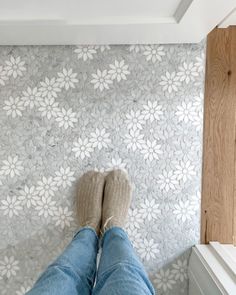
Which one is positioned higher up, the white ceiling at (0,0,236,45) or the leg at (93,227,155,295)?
the white ceiling at (0,0,236,45)

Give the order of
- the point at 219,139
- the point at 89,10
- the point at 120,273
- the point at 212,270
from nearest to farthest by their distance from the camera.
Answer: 1. the point at 120,273
2. the point at 89,10
3. the point at 212,270
4. the point at 219,139

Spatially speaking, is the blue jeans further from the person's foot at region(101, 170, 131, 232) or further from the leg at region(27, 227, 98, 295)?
the person's foot at region(101, 170, 131, 232)

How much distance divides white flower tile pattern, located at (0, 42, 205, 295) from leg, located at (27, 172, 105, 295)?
1.9 inches

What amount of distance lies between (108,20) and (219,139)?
0.54m

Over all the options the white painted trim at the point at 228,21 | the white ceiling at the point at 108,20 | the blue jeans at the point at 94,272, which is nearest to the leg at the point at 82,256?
the blue jeans at the point at 94,272

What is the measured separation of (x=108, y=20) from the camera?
0.97 metres

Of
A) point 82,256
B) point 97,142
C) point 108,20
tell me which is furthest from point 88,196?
point 108,20

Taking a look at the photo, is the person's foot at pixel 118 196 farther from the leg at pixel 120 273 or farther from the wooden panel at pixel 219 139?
the wooden panel at pixel 219 139

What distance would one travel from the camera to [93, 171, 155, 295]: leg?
2.52 ft

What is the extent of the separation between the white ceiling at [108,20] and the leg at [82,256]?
469 mm

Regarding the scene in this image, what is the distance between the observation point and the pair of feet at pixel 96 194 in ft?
3.97

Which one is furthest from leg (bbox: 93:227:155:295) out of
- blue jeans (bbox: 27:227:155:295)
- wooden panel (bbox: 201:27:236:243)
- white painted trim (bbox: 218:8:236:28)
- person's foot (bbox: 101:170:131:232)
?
white painted trim (bbox: 218:8:236:28)

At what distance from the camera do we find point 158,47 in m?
1.20

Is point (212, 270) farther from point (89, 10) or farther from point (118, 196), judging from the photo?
point (89, 10)
